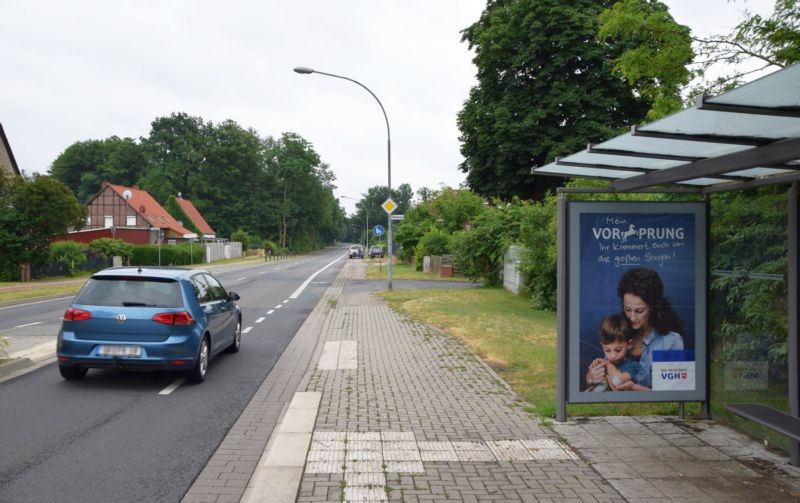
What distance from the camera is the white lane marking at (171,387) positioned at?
26.5 ft

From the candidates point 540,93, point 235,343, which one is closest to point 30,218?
point 540,93

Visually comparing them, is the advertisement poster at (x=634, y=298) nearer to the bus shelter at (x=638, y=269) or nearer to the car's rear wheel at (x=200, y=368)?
the bus shelter at (x=638, y=269)

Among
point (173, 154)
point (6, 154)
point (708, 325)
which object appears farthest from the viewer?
point (173, 154)

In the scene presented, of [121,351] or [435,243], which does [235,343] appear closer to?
[121,351]

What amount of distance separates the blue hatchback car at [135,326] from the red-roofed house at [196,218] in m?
72.7

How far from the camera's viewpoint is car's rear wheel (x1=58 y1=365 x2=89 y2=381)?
845cm

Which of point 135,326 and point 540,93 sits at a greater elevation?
point 540,93

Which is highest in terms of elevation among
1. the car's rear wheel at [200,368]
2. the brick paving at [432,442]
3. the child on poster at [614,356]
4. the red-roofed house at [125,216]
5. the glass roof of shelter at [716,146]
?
the red-roofed house at [125,216]

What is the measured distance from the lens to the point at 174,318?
8164 mm

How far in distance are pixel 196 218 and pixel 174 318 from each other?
80.7 metres

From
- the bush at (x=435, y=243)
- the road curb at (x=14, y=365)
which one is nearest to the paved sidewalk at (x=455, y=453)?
the road curb at (x=14, y=365)

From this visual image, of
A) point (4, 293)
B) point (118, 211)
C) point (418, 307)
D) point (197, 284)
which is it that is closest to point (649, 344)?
point (197, 284)

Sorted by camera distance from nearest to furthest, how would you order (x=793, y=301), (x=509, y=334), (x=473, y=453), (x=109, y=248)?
1. (x=793, y=301)
2. (x=473, y=453)
3. (x=509, y=334)
4. (x=109, y=248)

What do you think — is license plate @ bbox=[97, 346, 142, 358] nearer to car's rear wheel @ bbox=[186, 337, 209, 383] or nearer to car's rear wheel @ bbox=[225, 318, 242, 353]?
car's rear wheel @ bbox=[186, 337, 209, 383]
